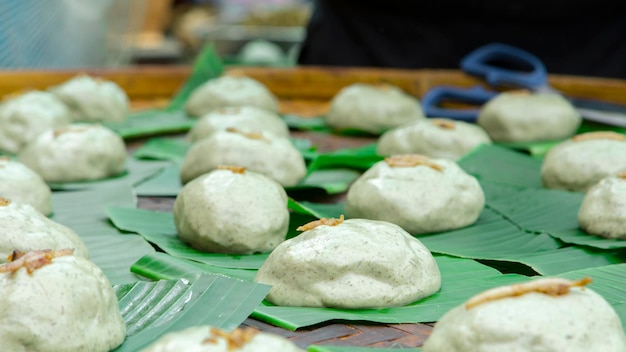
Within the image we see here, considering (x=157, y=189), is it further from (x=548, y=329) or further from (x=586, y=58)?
(x=586, y=58)

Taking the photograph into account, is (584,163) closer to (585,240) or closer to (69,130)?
(585,240)

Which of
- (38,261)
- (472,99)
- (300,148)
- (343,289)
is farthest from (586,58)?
(38,261)

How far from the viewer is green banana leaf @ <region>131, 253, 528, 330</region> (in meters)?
1.67

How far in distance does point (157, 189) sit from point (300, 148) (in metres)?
0.78

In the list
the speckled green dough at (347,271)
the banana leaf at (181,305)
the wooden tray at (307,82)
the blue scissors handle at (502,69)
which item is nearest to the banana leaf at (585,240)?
the speckled green dough at (347,271)

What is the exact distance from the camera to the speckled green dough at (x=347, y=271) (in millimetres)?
1743

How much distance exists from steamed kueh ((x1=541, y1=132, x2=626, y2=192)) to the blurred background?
270cm

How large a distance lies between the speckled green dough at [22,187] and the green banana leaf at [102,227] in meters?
0.08

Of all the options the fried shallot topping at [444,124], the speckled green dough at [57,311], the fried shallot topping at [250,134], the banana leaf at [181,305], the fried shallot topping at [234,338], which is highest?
the fried shallot topping at [234,338]

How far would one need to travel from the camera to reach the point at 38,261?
1.53 metres

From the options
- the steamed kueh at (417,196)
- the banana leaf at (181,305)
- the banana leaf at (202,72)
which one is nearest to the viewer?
the banana leaf at (181,305)

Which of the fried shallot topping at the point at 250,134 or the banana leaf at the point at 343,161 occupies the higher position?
the fried shallot topping at the point at 250,134

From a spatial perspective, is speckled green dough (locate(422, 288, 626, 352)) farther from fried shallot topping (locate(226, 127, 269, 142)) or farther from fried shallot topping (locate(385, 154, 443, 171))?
fried shallot topping (locate(226, 127, 269, 142))

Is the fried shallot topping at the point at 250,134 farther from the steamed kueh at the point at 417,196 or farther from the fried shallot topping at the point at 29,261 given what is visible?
the fried shallot topping at the point at 29,261
